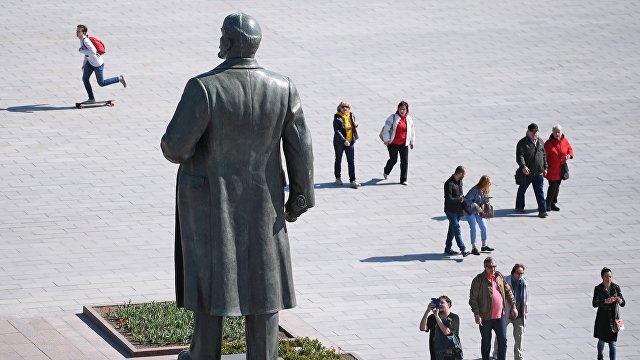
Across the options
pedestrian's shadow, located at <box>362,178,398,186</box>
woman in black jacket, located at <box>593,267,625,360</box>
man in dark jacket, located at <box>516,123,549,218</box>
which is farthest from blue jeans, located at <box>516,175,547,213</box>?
woman in black jacket, located at <box>593,267,625,360</box>

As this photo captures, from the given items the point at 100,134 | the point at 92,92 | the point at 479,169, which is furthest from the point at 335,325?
the point at 92,92

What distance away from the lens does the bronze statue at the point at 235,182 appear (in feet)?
33.0

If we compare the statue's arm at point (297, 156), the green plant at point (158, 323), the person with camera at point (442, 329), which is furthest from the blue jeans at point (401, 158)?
the statue's arm at point (297, 156)

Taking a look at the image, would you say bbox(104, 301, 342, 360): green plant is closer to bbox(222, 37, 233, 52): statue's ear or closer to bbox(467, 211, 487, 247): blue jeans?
bbox(467, 211, 487, 247): blue jeans

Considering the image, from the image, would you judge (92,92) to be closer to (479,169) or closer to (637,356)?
(479,169)

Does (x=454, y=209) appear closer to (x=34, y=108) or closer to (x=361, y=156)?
(x=361, y=156)

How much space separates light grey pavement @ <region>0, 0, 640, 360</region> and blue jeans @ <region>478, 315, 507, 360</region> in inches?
23.5

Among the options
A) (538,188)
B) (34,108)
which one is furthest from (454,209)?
(34,108)

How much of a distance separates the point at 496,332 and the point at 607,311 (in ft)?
4.48

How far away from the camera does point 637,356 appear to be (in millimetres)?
17734

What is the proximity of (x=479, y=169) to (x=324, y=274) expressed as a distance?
6.13 metres

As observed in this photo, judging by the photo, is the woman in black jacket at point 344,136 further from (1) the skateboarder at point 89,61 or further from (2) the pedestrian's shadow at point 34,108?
(2) the pedestrian's shadow at point 34,108

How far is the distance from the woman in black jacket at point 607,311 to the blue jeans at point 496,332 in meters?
1.13

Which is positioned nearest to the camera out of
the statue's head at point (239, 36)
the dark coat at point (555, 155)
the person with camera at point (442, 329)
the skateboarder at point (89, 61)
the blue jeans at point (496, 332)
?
the statue's head at point (239, 36)
